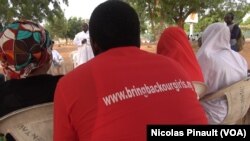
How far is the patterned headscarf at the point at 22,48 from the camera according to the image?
2225mm

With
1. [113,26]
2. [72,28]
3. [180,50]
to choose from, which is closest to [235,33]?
[180,50]

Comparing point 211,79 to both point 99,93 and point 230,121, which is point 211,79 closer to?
point 230,121

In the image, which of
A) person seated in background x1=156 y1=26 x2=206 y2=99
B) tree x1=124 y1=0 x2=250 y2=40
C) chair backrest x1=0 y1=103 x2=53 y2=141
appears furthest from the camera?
tree x1=124 y1=0 x2=250 y2=40

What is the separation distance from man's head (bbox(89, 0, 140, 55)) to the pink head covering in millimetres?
1458

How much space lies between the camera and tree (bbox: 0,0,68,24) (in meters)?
7.67

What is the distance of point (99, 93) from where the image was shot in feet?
5.82

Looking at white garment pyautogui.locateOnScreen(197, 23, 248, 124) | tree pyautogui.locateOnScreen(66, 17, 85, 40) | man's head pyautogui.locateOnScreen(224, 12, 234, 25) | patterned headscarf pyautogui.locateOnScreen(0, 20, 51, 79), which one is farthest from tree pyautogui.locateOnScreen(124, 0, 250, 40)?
tree pyautogui.locateOnScreen(66, 17, 85, 40)

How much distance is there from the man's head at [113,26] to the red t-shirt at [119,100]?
3.8 inches

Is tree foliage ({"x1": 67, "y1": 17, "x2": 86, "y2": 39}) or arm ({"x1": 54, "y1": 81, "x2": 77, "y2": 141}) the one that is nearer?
arm ({"x1": 54, "y1": 81, "x2": 77, "y2": 141})

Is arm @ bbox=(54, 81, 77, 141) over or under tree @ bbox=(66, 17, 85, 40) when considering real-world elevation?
over

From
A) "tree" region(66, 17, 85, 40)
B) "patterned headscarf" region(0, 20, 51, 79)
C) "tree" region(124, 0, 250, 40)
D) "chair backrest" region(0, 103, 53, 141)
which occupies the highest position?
"patterned headscarf" region(0, 20, 51, 79)

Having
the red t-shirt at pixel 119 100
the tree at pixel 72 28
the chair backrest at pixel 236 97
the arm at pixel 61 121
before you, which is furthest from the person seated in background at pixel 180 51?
the tree at pixel 72 28

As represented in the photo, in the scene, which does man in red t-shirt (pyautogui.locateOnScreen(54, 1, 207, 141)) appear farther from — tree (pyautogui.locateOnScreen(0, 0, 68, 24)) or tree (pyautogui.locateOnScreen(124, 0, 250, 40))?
tree (pyautogui.locateOnScreen(124, 0, 250, 40))

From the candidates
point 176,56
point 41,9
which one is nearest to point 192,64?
point 176,56
